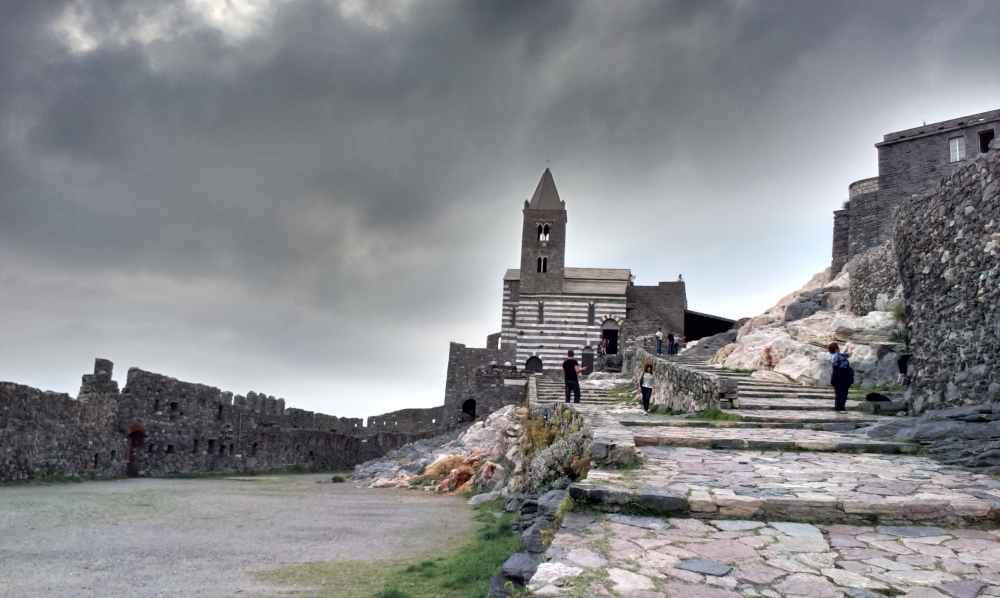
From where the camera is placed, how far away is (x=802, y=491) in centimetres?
553

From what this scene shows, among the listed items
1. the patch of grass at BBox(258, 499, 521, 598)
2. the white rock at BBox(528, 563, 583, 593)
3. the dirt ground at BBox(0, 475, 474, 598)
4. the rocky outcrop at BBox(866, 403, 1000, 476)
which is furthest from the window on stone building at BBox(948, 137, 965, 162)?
the white rock at BBox(528, 563, 583, 593)

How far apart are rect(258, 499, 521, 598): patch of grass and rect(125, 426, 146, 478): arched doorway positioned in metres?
13.6

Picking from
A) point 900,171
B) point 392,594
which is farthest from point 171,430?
point 900,171

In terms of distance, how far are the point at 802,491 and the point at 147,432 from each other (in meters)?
18.5

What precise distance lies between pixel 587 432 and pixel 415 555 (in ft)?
8.57

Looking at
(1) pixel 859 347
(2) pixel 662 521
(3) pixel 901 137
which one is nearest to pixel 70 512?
(2) pixel 662 521

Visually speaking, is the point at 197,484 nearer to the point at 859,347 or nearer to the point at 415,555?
the point at 415,555

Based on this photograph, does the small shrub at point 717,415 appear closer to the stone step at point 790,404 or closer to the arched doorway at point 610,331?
the stone step at point 790,404

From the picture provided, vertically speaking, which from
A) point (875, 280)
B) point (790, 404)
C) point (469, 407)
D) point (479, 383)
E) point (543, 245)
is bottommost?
point (469, 407)

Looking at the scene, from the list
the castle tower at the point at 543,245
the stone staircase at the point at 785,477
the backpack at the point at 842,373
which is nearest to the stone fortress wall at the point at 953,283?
the backpack at the point at 842,373

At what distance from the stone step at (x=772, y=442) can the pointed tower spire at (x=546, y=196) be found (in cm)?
3548

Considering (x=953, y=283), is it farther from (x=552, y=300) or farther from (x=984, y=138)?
(x=552, y=300)

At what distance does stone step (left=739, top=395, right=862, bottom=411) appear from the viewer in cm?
1252

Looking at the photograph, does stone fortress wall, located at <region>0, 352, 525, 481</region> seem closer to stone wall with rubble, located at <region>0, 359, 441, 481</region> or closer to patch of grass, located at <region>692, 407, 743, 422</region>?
stone wall with rubble, located at <region>0, 359, 441, 481</region>
